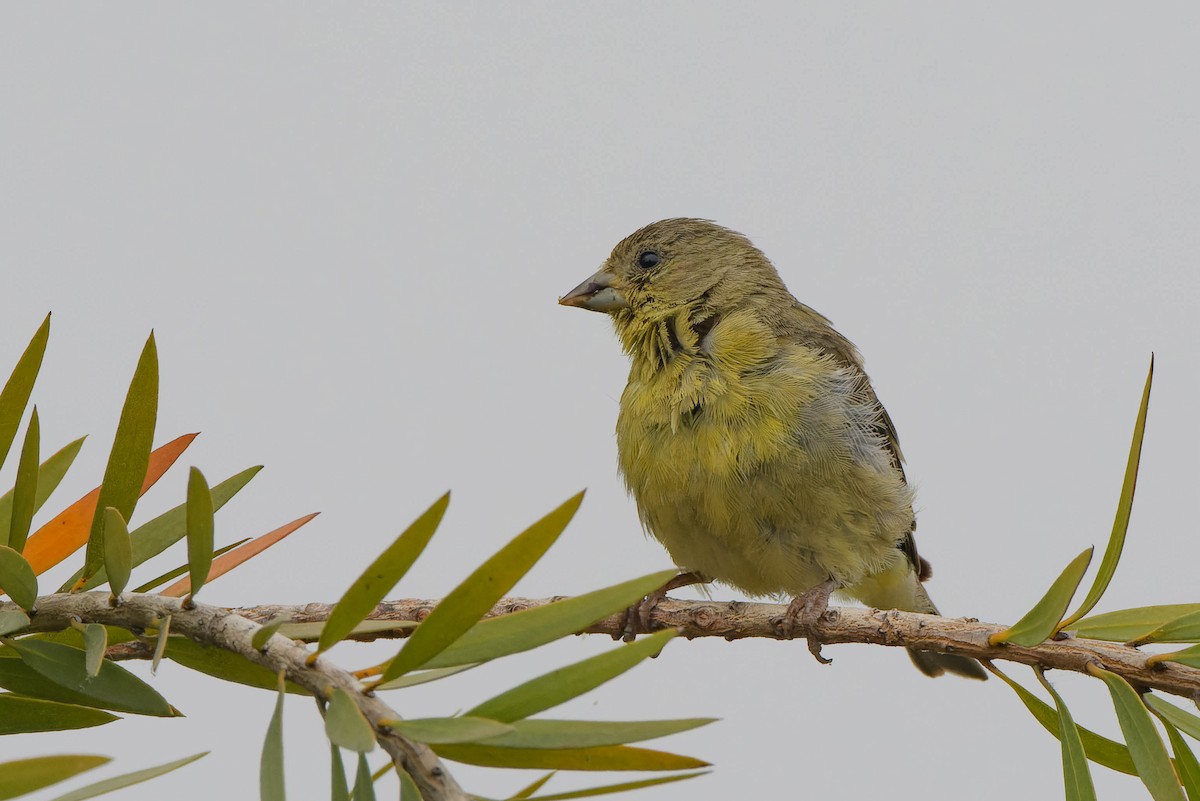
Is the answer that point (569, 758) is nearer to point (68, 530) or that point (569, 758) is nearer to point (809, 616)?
point (68, 530)

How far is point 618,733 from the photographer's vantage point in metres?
1.16

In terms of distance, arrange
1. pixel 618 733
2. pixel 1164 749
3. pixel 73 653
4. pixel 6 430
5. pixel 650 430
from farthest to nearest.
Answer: pixel 650 430, pixel 6 430, pixel 1164 749, pixel 73 653, pixel 618 733

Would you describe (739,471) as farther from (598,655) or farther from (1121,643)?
(598,655)

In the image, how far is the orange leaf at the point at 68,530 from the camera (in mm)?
1702

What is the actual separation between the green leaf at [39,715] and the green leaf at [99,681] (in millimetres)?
23

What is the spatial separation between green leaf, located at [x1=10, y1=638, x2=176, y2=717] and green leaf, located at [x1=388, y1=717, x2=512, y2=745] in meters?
0.35

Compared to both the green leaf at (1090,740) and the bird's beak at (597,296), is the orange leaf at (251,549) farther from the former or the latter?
the bird's beak at (597,296)

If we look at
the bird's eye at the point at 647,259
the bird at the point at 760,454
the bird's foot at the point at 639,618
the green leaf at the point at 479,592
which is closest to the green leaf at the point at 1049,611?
the green leaf at the point at 479,592

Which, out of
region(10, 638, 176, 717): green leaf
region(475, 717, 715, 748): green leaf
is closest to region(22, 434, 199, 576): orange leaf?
region(10, 638, 176, 717): green leaf

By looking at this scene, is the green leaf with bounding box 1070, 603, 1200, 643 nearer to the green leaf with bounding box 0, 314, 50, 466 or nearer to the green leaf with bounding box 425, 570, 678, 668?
the green leaf with bounding box 425, 570, 678, 668

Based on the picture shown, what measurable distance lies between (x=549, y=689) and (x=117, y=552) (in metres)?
0.51

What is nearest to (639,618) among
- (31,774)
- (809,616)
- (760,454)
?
(809,616)

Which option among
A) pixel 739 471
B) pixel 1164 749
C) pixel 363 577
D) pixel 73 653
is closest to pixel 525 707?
pixel 363 577

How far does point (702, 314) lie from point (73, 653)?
3.14 meters
